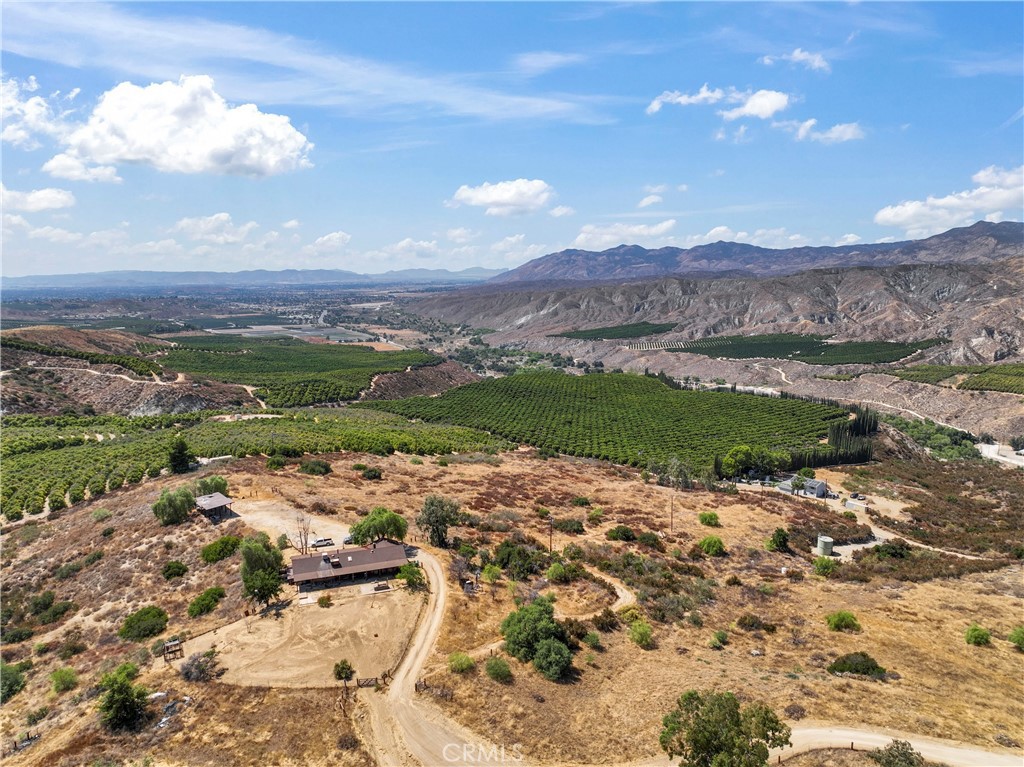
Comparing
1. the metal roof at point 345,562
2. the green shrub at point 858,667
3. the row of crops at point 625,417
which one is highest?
the metal roof at point 345,562

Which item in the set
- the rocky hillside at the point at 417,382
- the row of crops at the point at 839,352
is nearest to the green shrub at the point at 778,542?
the rocky hillside at the point at 417,382

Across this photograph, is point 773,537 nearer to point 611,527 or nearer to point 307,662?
point 611,527

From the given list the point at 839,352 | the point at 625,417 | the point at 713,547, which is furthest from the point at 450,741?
the point at 839,352

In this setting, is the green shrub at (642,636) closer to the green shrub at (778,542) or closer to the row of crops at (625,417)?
the green shrub at (778,542)

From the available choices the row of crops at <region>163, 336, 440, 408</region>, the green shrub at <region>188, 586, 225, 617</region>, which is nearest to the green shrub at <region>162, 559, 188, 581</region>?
the green shrub at <region>188, 586, 225, 617</region>

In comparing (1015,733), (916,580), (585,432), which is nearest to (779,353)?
(585,432)

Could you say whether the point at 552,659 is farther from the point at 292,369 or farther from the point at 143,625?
the point at 292,369
